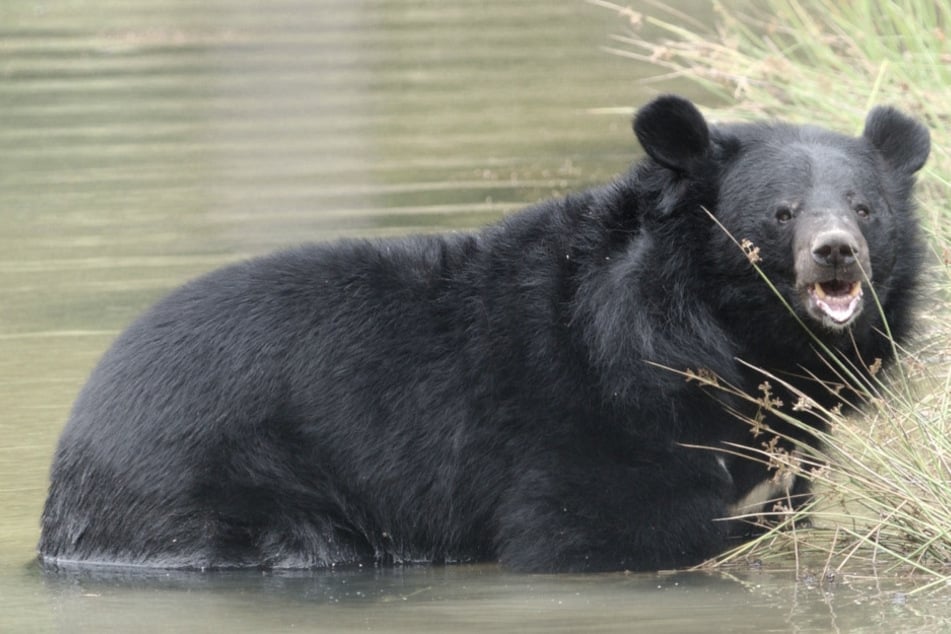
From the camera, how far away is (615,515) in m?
5.82

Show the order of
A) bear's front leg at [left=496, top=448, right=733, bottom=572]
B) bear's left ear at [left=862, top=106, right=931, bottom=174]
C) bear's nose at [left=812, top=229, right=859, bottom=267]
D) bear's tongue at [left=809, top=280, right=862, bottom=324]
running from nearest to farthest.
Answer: bear's nose at [left=812, top=229, right=859, bottom=267], bear's tongue at [left=809, top=280, right=862, bottom=324], bear's front leg at [left=496, top=448, right=733, bottom=572], bear's left ear at [left=862, top=106, right=931, bottom=174]

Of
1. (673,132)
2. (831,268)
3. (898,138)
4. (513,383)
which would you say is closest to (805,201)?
(831,268)

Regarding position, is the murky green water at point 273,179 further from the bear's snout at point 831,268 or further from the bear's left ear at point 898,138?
the bear's left ear at point 898,138

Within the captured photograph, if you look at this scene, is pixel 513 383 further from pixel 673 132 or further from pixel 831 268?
pixel 831 268

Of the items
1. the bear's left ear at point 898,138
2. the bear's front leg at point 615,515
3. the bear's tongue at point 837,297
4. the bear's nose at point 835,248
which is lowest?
the bear's front leg at point 615,515

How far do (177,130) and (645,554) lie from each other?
37.1 ft

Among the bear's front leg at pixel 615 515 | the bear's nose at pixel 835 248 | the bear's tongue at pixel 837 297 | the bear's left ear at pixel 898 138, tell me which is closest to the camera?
the bear's nose at pixel 835 248

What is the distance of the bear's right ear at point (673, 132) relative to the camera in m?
5.90

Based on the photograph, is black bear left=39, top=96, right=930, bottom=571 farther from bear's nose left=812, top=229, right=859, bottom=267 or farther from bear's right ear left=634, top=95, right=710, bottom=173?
bear's nose left=812, top=229, right=859, bottom=267

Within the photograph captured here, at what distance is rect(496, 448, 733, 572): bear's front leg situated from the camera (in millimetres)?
5812

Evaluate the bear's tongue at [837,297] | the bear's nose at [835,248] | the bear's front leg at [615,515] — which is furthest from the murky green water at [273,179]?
the bear's nose at [835,248]

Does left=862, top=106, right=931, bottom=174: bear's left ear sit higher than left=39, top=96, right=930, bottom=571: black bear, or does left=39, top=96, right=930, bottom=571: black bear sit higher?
left=862, top=106, right=931, bottom=174: bear's left ear

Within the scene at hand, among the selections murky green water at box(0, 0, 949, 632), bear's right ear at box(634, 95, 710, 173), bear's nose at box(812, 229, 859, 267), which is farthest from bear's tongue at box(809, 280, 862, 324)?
murky green water at box(0, 0, 949, 632)

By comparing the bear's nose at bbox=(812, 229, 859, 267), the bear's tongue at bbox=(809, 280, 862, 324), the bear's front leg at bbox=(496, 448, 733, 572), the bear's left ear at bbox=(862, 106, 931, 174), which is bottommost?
the bear's front leg at bbox=(496, 448, 733, 572)
